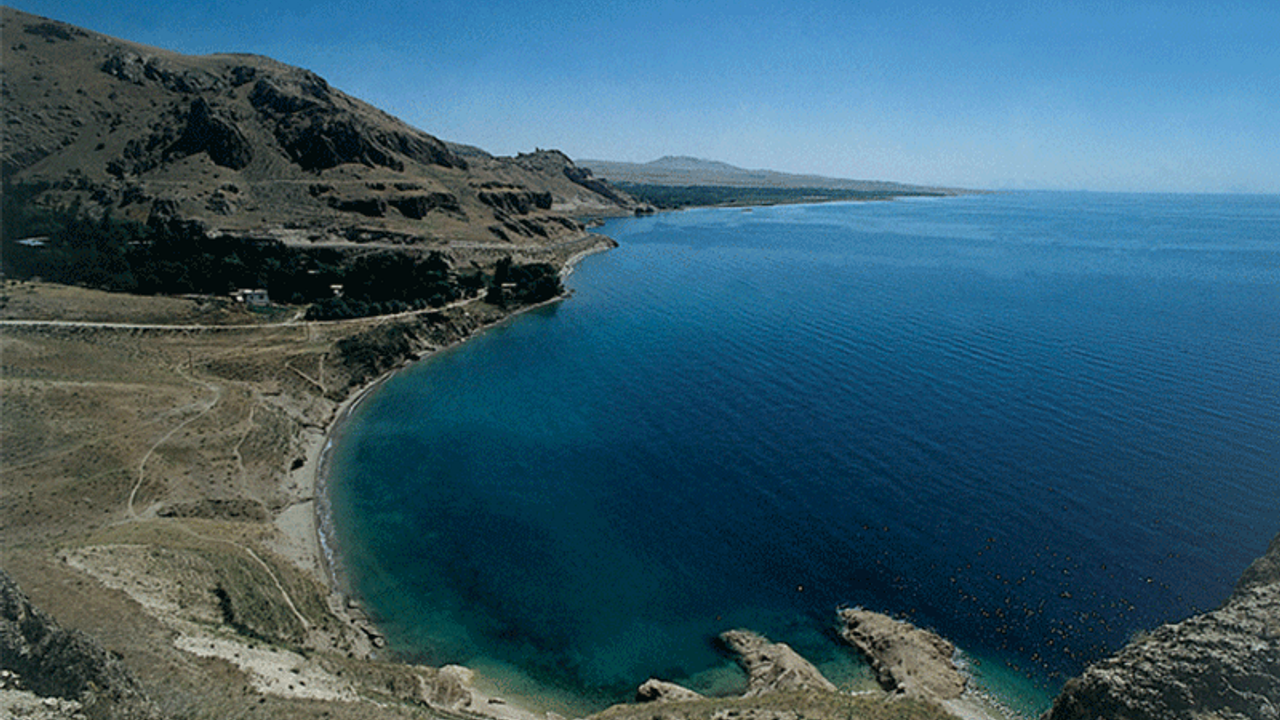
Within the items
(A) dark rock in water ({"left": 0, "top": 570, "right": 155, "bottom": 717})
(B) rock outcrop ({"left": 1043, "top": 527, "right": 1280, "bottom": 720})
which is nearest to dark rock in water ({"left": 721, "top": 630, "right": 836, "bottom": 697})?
(B) rock outcrop ({"left": 1043, "top": 527, "right": 1280, "bottom": 720})

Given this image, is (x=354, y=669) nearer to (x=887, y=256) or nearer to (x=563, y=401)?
(x=563, y=401)

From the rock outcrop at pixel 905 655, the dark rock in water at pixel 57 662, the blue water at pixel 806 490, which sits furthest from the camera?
the blue water at pixel 806 490

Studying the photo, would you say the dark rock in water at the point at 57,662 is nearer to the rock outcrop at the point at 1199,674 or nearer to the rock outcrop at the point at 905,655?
the rock outcrop at the point at 1199,674

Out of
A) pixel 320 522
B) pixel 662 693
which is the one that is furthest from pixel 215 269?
pixel 662 693

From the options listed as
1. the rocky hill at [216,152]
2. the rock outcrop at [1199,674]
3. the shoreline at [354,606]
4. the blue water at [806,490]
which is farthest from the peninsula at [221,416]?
the blue water at [806,490]

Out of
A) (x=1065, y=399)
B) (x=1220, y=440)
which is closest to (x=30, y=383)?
(x=1065, y=399)

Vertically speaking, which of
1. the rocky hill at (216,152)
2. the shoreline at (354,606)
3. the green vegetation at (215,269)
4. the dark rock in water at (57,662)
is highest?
the rocky hill at (216,152)

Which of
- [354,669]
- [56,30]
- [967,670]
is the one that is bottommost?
[967,670]
